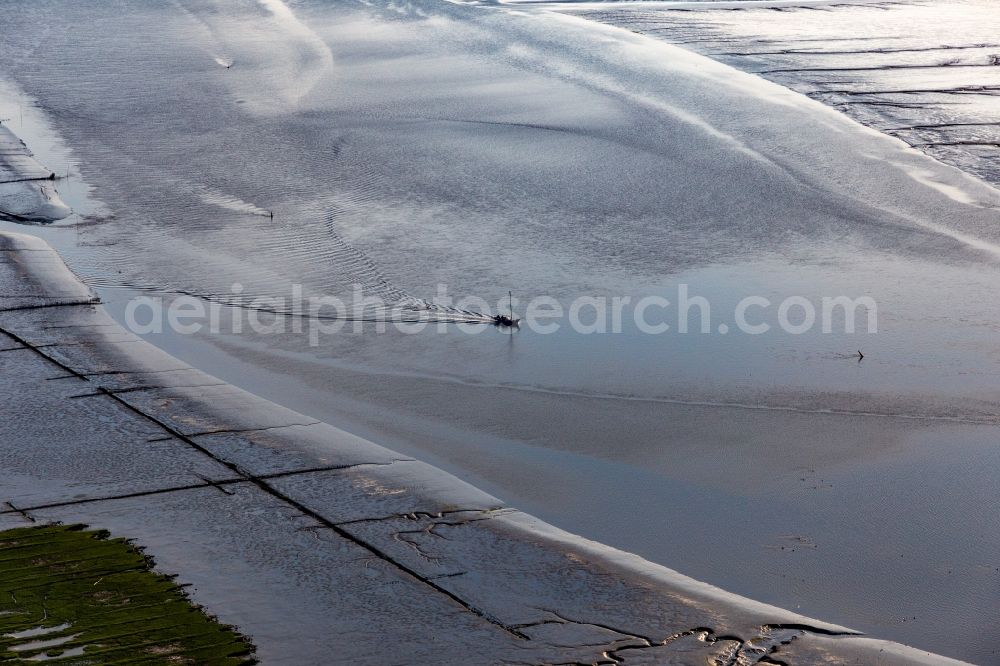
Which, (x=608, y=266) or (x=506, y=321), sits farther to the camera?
(x=608, y=266)

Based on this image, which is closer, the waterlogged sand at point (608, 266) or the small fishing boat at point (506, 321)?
the waterlogged sand at point (608, 266)

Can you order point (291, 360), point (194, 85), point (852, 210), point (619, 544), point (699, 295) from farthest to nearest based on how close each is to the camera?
point (194, 85) < point (852, 210) < point (699, 295) < point (291, 360) < point (619, 544)

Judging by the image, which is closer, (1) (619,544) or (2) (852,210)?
(1) (619,544)

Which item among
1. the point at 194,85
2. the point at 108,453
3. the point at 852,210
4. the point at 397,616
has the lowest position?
the point at 397,616

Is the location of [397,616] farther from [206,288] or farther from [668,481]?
[206,288]

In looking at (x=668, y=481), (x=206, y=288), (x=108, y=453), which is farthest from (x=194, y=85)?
(x=668, y=481)

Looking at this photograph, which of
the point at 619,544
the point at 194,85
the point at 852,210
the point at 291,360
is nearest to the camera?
the point at 619,544

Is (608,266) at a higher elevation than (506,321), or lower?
higher

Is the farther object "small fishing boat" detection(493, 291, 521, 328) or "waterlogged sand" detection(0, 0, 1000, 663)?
"small fishing boat" detection(493, 291, 521, 328)
